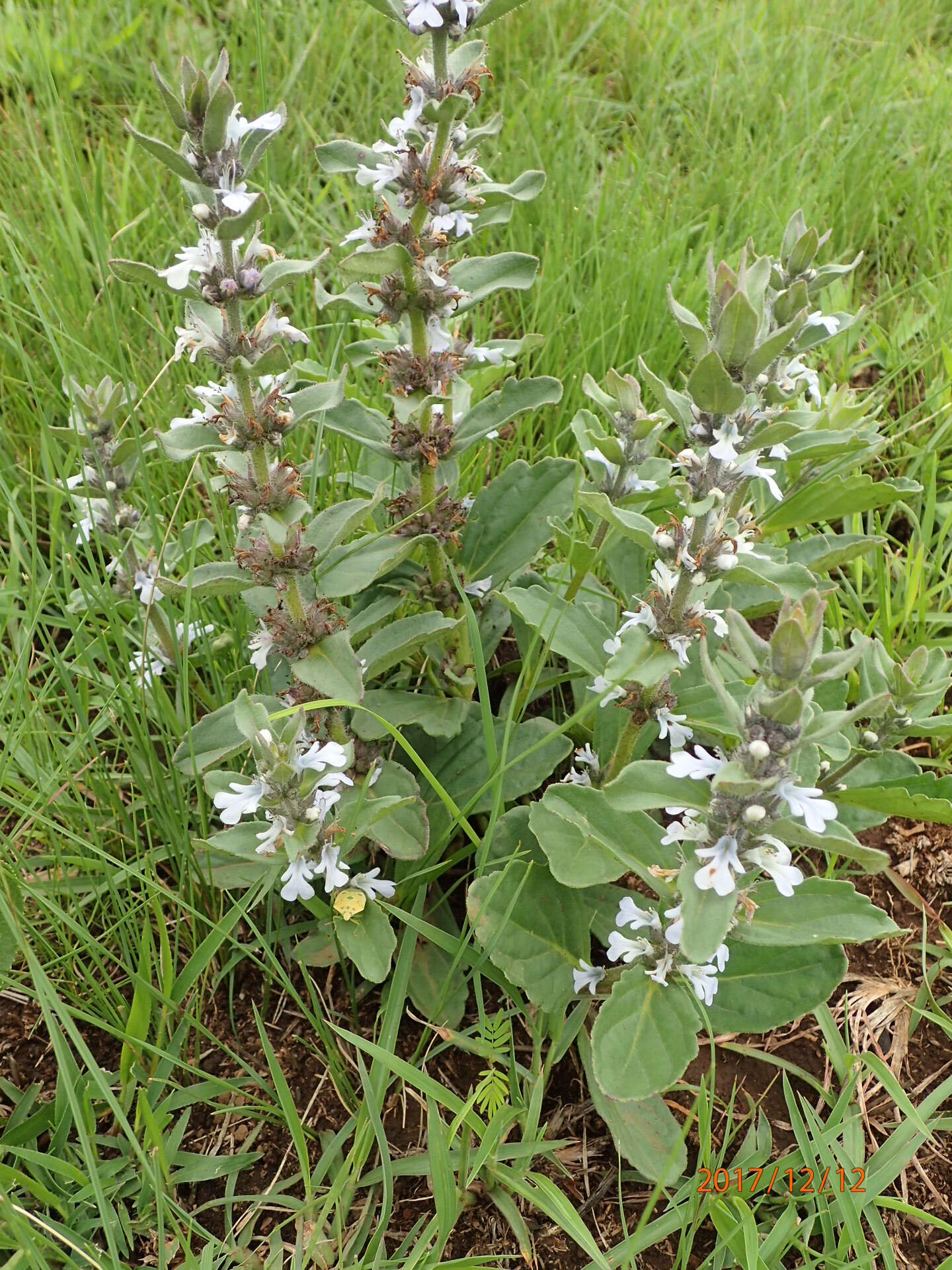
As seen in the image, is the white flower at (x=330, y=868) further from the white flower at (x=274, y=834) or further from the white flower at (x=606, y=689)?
the white flower at (x=606, y=689)

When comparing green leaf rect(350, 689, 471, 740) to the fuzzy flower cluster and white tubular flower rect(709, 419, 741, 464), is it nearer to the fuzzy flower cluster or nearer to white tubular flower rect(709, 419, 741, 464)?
the fuzzy flower cluster

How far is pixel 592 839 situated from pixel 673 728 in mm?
363

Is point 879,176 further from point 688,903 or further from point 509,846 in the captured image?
point 688,903

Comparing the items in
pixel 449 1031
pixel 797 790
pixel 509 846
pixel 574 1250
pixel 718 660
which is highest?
pixel 797 790

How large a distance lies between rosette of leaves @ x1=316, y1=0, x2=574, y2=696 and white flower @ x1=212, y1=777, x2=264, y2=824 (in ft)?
1.85

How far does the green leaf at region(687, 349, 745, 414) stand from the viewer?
1.89 m

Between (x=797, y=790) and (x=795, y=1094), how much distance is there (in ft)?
4.03

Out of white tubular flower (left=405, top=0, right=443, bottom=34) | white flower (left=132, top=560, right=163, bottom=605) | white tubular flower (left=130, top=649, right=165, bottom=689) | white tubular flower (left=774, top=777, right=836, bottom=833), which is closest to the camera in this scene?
white tubular flower (left=774, top=777, right=836, bottom=833)

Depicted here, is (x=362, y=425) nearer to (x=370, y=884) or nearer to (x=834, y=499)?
(x=370, y=884)

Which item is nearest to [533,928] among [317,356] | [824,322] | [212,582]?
[212,582]

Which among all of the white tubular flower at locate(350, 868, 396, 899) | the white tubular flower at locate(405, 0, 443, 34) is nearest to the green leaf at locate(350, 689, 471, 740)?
the white tubular flower at locate(350, 868, 396, 899)

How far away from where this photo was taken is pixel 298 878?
2.20 m

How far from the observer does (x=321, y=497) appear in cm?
336

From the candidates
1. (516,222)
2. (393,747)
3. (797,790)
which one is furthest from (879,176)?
(797,790)
